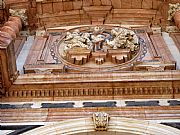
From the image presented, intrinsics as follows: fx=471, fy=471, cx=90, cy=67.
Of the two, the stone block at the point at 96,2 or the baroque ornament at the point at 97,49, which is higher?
the stone block at the point at 96,2

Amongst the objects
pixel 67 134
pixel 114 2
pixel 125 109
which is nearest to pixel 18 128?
pixel 67 134

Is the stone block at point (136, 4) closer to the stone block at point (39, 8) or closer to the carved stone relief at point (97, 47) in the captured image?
the carved stone relief at point (97, 47)

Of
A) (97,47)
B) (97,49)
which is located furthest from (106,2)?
(97,49)

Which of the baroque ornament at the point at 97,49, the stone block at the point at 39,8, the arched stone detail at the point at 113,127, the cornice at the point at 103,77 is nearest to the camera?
the arched stone detail at the point at 113,127

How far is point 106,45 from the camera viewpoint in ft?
43.5

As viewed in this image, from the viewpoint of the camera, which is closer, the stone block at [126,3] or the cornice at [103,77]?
the cornice at [103,77]

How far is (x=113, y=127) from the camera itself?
994 centimetres

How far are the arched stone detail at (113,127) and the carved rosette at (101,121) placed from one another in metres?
0.09

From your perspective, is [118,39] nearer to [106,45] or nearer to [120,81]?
[106,45]

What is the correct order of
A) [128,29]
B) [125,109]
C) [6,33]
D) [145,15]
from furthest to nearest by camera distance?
Answer: [145,15], [128,29], [6,33], [125,109]

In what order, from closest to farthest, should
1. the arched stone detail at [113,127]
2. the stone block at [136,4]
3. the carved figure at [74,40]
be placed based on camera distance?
1. the arched stone detail at [113,127]
2. the carved figure at [74,40]
3. the stone block at [136,4]

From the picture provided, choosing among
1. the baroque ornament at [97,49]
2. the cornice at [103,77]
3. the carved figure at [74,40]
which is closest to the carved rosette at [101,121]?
the cornice at [103,77]

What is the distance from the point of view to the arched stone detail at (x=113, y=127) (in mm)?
9820

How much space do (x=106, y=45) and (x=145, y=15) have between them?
8.83 feet
